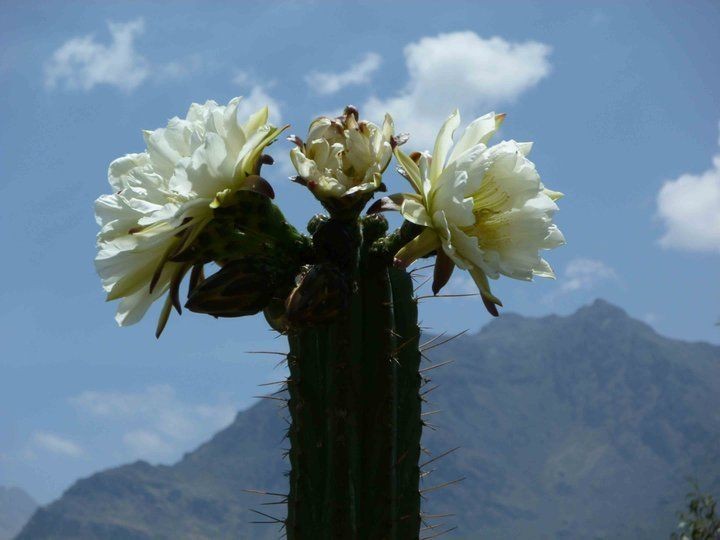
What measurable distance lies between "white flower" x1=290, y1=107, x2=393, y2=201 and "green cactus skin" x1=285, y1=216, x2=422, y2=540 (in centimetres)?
14

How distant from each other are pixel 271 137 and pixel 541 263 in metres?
0.83

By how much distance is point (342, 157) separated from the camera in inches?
98.9

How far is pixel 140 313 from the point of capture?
280 centimetres

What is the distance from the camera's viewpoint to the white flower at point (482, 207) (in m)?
2.51

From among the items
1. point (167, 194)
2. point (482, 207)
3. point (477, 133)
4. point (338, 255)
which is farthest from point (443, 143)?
point (167, 194)

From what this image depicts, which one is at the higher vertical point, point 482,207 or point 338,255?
point 482,207

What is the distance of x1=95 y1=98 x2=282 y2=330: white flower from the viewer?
2.47m

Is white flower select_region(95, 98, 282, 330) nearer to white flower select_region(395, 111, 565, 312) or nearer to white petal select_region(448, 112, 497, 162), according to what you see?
white flower select_region(395, 111, 565, 312)

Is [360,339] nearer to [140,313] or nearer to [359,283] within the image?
[359,283]

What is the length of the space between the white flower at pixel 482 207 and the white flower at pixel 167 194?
429 millimetres

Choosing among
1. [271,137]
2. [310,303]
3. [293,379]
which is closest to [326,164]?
[271,137]

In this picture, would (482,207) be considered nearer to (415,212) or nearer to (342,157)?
(415,212)

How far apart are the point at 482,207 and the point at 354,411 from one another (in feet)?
2.20

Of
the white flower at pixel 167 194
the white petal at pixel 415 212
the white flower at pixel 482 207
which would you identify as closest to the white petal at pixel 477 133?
the white flower at pixel 482 207
